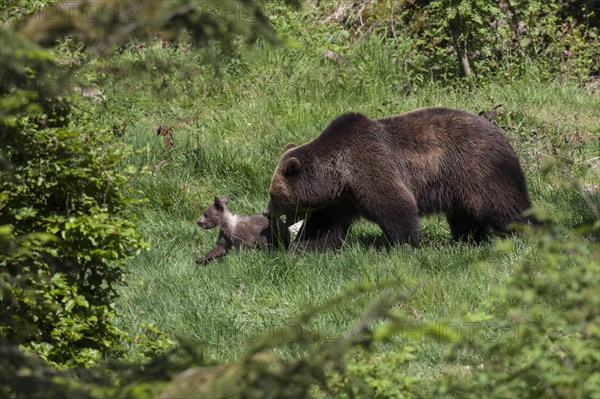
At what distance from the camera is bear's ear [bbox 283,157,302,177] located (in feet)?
26.7

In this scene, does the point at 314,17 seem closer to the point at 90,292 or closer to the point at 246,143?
the point at 246,143

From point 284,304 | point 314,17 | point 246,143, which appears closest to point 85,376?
point 284,304

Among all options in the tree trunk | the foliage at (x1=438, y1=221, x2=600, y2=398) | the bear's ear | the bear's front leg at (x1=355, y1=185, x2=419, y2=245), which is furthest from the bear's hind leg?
the foliage at (x1=438, y1=221, x2=600, y2=398)

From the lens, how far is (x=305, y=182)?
8227 millimetres

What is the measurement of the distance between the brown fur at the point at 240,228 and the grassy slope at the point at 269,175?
10.5 inches

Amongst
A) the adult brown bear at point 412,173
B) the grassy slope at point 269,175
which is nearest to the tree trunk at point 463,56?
the grassy slope at point 269,175

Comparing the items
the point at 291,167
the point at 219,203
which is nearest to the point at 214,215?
the point at 219,203

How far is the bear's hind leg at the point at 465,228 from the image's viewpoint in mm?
8266

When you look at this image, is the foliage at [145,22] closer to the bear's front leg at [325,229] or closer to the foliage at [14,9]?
the foliage at [14,9]

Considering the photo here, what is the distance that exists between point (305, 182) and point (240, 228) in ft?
2.90

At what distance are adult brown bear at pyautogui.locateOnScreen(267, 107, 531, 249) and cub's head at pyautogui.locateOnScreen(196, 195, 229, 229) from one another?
0.67 meters

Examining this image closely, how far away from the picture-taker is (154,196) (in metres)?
9.32

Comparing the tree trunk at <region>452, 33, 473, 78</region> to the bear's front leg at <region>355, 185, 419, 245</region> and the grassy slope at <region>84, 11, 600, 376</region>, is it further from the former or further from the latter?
the bear's front leg at <region>355, 185, 419, 245</region>

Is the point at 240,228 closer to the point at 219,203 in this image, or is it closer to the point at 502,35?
the point at 219,203
